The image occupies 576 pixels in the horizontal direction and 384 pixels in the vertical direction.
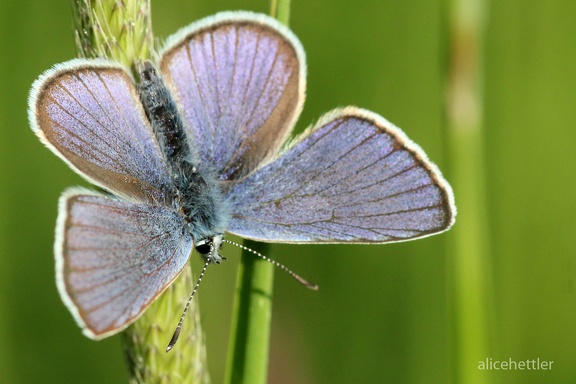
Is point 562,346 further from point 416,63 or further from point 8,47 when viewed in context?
point 8,47

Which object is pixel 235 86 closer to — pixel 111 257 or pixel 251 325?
pixel 111 257

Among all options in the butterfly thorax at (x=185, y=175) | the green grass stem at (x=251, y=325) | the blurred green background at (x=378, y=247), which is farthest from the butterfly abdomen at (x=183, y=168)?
the blurred green background at (x=378, y=247)

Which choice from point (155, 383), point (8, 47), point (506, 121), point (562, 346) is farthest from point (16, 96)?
point (562, 346)

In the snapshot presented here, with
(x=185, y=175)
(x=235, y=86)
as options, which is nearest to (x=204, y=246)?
(x=185, y=175)

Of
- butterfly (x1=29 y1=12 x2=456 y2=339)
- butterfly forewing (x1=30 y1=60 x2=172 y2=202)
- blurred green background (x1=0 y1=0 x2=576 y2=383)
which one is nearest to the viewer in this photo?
butterfly (x1=29 y1=12 x2=456 y2=339)

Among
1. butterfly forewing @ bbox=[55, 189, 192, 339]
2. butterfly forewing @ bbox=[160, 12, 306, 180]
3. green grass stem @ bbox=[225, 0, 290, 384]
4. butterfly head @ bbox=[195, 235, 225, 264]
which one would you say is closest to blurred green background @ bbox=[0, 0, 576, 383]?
butterfly forewing @ bbox=[160, 12, 306, 180]

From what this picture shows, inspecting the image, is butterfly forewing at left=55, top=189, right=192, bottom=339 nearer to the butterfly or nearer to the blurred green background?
the butterfly

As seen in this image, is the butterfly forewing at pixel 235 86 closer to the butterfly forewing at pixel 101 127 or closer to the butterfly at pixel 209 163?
the butterfly at pixel 209 163
